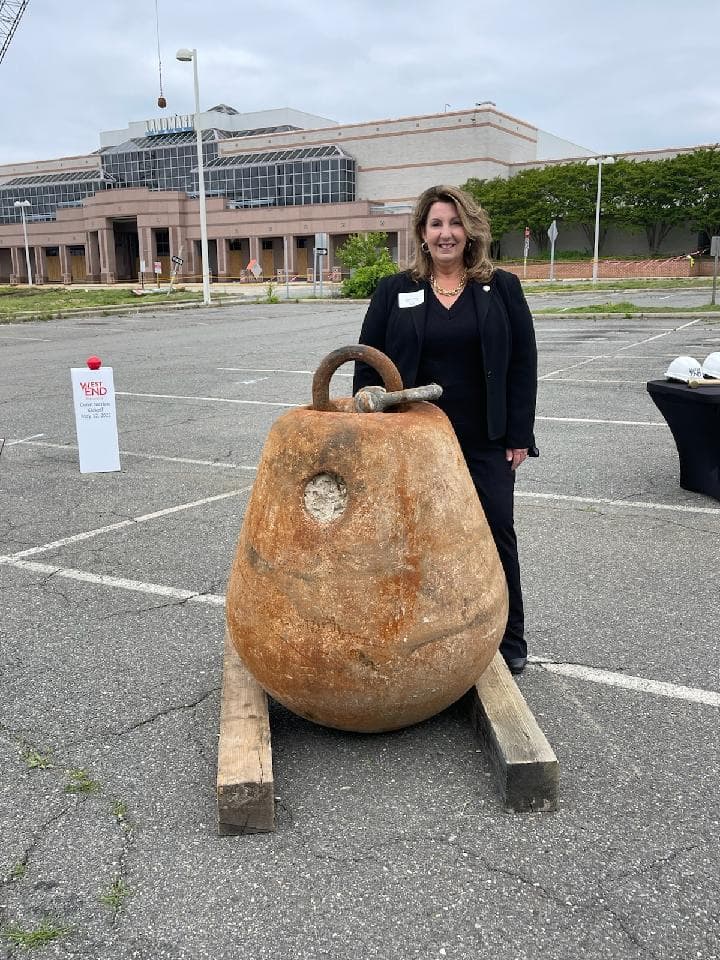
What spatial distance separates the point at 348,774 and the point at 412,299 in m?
1.83

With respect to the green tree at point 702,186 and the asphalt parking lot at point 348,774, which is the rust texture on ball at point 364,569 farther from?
the green tree at point 702,186

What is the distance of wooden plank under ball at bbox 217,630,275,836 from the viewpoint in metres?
2.61

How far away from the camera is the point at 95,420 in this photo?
294 inches

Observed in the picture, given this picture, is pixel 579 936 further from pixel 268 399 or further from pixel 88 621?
pixel 268 399

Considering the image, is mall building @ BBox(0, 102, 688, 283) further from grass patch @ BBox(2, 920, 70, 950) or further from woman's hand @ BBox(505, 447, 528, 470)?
grass patch @ BBox(2, 920, 70, 950)

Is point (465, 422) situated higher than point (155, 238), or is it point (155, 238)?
point (155, 238)

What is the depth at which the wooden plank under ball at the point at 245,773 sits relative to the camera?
2609 mm

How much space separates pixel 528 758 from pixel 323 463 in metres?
1.17

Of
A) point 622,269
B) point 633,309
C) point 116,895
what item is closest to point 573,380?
point 116,895

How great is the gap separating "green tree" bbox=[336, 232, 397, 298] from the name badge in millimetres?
32888

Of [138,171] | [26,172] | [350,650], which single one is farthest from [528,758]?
[26,172]

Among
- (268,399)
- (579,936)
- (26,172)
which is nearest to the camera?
(579,936)

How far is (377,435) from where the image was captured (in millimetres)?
2744

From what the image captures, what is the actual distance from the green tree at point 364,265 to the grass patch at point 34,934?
3448 cm
